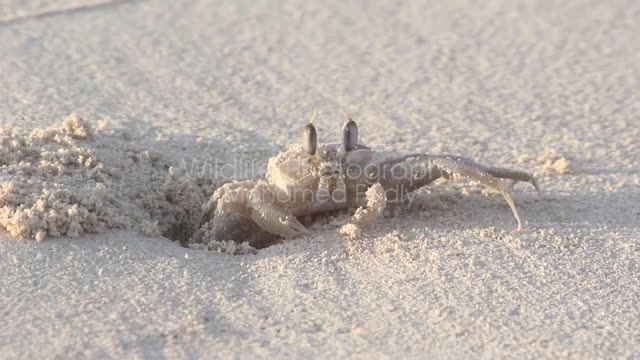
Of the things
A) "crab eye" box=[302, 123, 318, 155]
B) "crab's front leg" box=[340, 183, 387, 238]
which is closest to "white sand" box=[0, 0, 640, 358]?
"crab's front leg" box=[340, 183, 387, 238]

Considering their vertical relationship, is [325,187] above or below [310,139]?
below

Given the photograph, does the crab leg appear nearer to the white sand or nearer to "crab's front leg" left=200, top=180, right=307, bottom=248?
the white sand

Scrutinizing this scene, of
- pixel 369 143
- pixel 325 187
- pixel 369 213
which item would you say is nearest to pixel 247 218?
pixel 325 187

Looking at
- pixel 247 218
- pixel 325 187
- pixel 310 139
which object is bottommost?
pixel 247 218

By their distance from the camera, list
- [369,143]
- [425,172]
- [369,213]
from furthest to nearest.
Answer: [369,143]
[425,172]
[369,213]

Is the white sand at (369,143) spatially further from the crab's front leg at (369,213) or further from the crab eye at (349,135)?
the crab eye at (349,135)

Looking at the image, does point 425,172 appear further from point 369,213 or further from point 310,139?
point 310,139

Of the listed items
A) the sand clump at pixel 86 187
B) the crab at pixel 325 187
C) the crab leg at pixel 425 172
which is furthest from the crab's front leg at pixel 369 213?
the sand clump at pixel 86 187

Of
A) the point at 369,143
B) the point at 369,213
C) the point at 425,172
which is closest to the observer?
the point at 369,213

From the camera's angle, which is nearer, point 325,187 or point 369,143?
point 325,187
